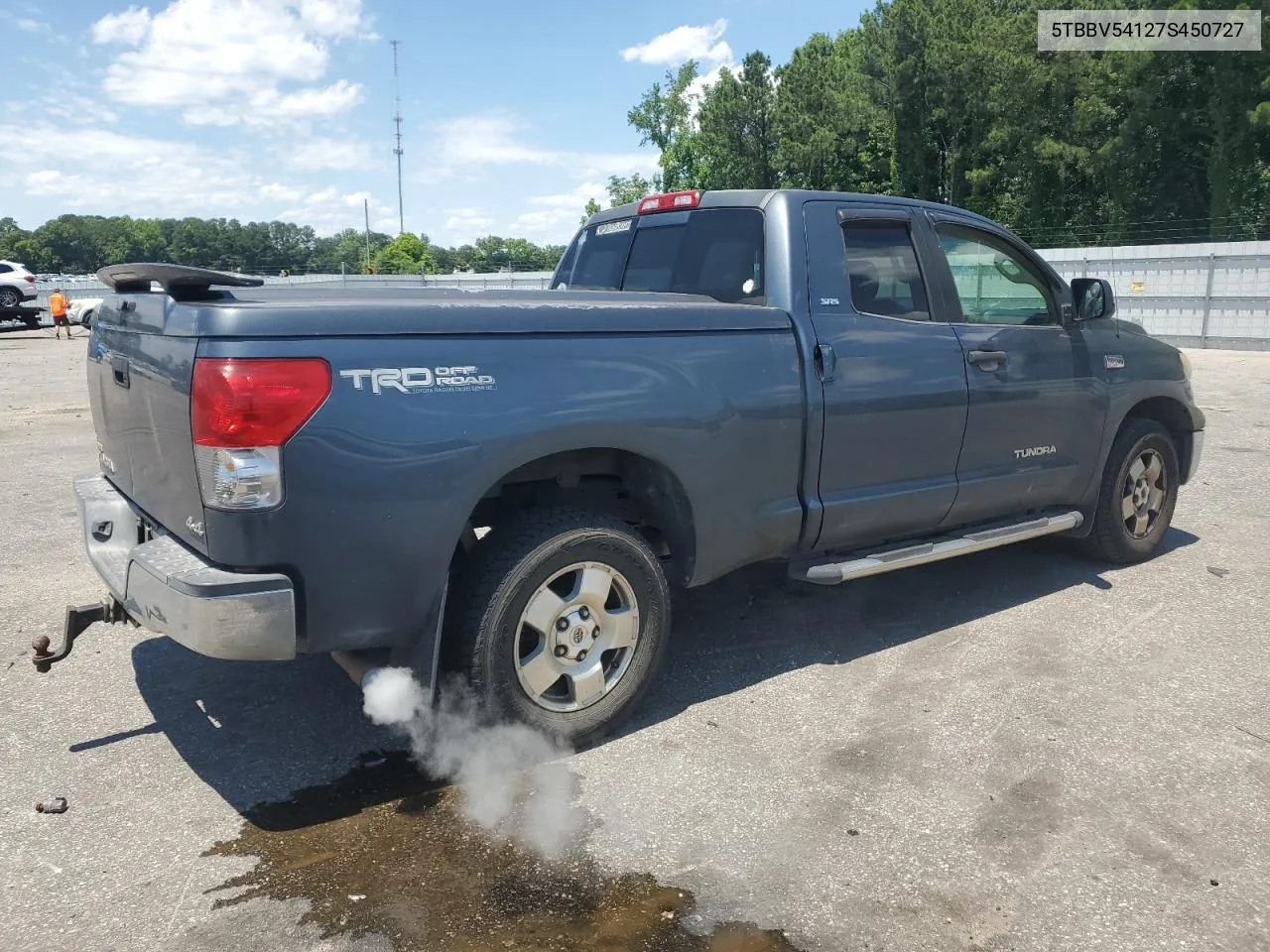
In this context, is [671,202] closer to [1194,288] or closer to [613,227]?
[613,227]

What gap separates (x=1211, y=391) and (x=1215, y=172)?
2997 centimetres

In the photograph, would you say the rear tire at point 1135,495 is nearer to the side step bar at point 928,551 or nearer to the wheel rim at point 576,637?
the side step bar at point 928,551

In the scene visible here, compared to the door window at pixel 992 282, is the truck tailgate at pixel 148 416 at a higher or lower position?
lower

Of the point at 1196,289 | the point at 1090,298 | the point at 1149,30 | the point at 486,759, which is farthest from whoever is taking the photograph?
the point at 1149,30

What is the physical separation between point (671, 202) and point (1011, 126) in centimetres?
4533

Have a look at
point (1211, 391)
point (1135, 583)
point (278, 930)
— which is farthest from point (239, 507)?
point (1211, 391)

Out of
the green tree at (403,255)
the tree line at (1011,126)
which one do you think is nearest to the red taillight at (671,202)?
the tree line at (1011,126)

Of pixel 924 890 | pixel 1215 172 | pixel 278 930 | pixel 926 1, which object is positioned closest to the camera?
pixel 278 930

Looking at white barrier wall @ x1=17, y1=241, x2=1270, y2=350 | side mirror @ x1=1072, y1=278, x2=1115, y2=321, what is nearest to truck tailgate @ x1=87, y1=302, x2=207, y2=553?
side mirror @ x1=1072, y1=278, x2=1115, y2=321

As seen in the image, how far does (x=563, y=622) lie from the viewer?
3482 mm

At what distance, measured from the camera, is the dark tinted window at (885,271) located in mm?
4266

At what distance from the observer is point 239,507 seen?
2.81m

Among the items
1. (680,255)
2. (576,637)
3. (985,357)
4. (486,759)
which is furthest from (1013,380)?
(486,759)

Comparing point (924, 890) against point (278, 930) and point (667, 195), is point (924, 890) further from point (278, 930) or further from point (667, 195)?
point (667, 195)
